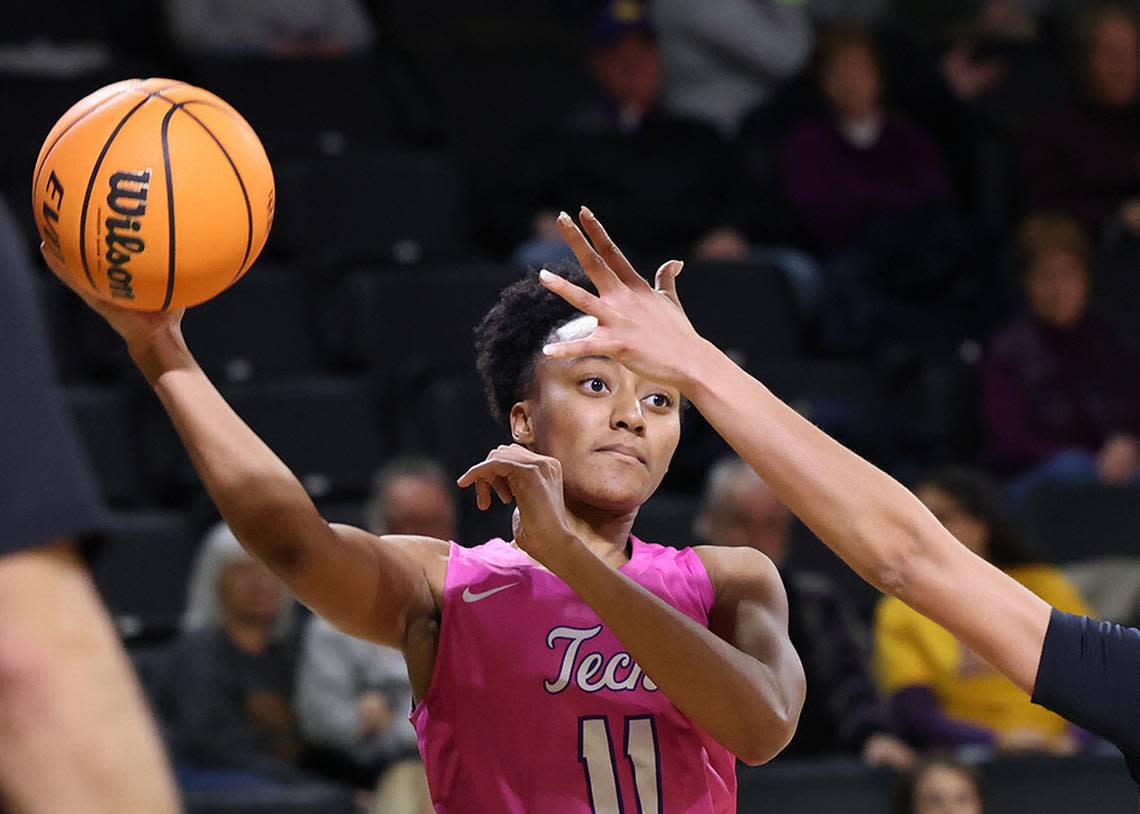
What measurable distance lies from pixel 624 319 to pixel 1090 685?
0.76m

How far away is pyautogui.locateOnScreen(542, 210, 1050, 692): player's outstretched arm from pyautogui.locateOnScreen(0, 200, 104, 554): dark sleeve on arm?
1032 mm

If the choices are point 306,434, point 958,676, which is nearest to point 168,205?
point 958,676

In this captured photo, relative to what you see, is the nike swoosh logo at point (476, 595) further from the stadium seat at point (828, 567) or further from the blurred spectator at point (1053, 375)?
the blurred spectator at point (1053, 375)

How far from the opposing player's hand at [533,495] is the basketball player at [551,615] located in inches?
1.4

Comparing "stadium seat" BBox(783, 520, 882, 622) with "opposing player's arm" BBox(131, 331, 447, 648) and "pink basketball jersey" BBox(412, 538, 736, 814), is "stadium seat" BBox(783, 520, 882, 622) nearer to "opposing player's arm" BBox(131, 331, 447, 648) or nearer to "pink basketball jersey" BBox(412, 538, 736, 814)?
"pink basketball jersey" BBox(412, 538, 736, 814)

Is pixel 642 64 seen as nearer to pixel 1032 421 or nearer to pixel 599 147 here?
pixel 599 147

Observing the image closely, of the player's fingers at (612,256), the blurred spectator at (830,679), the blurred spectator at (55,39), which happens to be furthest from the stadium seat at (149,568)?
the player's fingers at (612,256)

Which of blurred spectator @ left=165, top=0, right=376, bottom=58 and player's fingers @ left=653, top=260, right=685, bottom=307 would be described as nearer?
player's fingers @ left=653, top=260, right=685, bottom=307

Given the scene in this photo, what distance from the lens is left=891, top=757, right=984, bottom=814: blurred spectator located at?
5293 millimetres

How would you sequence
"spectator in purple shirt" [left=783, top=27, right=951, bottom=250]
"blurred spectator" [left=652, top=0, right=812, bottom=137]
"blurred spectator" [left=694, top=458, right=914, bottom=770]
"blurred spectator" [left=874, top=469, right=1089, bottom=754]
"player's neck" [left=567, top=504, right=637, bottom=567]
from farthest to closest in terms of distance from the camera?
"blurred spectator" [left=652, top=0, right=812, bottom=137]
"spectator in purple shirt" [left=783, top=27, right=951, bottom=250]
"blurred spectator" [left=874, top=469, right=1089, bottom=754]
"blurred spectator" [left=694, top=458, right=914, bottom=770]
"player's neck" [left=567, top=504, right=637, bottom=567]

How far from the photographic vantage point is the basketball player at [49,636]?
58.6 inches

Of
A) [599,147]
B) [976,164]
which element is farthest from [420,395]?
[976,164]

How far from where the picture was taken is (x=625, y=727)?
2807 millimetres

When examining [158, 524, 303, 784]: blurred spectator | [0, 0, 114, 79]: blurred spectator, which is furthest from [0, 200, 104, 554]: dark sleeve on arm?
[0, 0, 114, 79]: blurred spectator
